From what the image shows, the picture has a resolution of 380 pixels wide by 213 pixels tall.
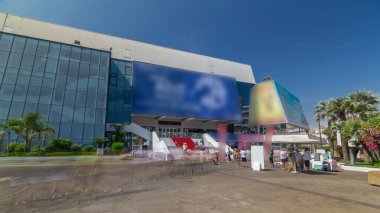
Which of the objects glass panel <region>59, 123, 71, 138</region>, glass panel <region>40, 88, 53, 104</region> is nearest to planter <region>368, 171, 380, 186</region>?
glass panel <region>59, 123, 71, 138</region>

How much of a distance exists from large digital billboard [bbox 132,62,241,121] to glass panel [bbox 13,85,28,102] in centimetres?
1726

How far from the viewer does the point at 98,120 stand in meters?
34.9

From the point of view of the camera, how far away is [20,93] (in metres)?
31.8

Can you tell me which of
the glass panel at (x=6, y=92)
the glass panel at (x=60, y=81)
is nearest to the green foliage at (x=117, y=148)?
the glass panel at (x=60, y=81)

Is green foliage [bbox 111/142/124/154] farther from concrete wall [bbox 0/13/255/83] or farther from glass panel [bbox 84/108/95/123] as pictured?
concrete wall [bbox 0/13/255/83]

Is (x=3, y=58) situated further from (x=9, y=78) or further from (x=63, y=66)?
(x=63, y=66)

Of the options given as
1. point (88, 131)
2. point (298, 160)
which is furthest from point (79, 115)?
point (298, 160)

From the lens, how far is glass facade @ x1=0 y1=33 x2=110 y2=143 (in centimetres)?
3170

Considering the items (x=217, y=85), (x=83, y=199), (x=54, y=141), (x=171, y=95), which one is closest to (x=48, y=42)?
(x=54, y=141)

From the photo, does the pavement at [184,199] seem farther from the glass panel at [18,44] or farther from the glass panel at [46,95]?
the glass panel at [18,44]

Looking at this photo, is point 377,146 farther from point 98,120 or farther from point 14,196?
point 98,120

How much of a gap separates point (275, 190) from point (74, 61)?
128 ft

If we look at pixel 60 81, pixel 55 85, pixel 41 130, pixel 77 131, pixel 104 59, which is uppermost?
pixel 104 59

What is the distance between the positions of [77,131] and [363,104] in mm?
42923
